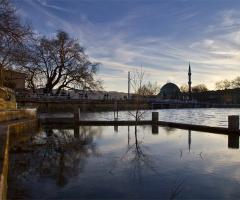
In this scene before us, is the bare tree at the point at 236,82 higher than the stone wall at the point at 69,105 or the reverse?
higher

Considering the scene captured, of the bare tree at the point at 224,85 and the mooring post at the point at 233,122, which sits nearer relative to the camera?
the mooring post at the point at 233,122

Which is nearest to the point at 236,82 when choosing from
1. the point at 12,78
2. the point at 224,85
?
the point at 224,85

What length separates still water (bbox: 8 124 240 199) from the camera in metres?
4.79

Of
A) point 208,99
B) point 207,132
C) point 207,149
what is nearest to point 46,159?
point 207,149

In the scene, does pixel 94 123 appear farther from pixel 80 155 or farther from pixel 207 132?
pixel 80 155

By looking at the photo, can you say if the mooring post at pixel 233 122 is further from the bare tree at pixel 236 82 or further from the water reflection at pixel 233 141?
the bare tree at pixel 236 82

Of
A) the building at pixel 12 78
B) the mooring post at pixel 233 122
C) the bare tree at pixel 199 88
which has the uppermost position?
the bare tree at pixel 199 88

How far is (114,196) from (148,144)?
5.84 m

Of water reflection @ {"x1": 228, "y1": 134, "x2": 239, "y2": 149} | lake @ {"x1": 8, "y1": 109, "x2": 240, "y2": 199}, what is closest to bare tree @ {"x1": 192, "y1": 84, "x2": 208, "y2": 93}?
water reflection @ {"x1": 228, "y1": 134, "x2": 239, "y2": 149}

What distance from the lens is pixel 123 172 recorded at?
20.2 ft

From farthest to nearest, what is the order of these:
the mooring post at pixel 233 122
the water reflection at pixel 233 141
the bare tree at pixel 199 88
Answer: the bare tree at pixel 199 88
the mooring post at pixel 233 122
the water reflection at pixel 233 141

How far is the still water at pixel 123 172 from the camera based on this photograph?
4789mm

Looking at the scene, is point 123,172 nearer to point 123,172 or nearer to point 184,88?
point 123,172

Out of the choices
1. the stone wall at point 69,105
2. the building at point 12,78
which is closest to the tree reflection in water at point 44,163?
the building at point 12,78
